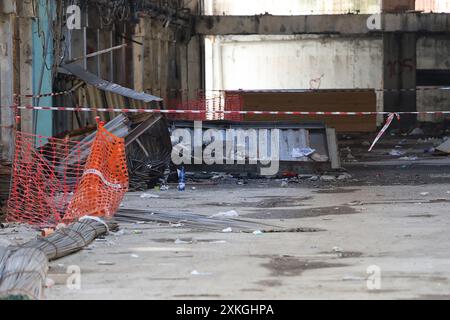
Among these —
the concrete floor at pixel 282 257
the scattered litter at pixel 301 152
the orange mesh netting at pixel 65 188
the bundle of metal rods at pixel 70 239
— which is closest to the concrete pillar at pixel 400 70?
the scattered litter at pixel 301 152

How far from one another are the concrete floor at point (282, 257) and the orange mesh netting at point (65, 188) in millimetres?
726

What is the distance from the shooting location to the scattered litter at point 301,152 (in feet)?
67.7

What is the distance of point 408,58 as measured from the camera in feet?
129

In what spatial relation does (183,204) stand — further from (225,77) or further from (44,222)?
(225,77)

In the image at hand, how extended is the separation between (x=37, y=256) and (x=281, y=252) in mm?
2537

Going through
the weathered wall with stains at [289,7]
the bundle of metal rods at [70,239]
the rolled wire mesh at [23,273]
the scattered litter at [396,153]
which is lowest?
the scattered litter at [396,153]

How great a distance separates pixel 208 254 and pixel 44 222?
340 centimetres

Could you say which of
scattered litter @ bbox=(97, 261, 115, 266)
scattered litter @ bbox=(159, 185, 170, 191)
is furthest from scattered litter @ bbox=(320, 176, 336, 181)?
scattered litter @ bbox=(97, 261, 115, 266)

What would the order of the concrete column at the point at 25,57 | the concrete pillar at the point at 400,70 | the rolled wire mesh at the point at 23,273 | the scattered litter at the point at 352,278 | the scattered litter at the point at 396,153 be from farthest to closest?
the concrete pillar at the point at 400,70
the scattered litter at the point at 396,153
the concrete column at the point at 25,57
the scattered litter at the point at 352,278
the rolled wire mesh at the point at 23,273

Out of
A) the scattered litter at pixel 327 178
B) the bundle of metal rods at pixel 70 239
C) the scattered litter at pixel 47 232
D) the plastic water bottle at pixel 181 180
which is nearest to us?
the bundle of metal rods at pixel 70 239

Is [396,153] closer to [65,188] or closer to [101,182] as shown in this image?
[101,182]

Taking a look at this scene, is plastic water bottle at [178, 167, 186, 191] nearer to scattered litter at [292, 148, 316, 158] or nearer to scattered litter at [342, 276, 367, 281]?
scattered litter at [292, 148, 316, 158]

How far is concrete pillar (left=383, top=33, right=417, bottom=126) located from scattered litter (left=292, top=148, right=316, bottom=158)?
18850 millimetres

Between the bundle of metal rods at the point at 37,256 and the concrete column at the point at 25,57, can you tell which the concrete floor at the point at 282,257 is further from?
the concrete column at the point at 25,57
